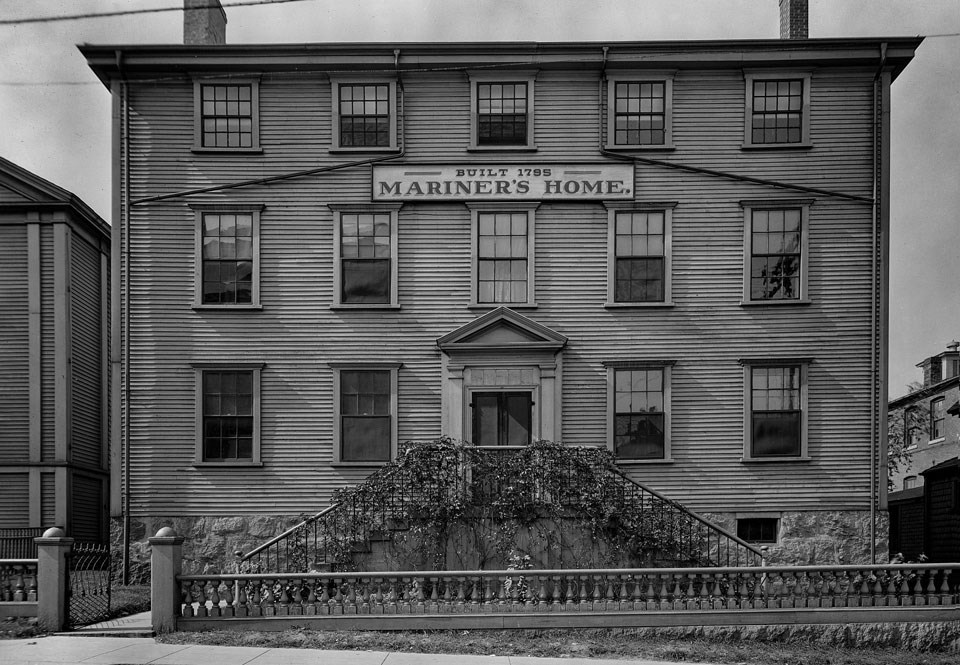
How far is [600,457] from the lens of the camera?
17859 millimetres

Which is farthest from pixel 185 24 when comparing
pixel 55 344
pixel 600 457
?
pixel 600 457

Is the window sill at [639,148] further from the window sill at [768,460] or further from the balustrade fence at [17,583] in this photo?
the balustrade fence at [17,583]

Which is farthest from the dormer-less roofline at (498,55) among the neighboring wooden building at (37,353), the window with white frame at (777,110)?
the neighboring wooden building at (37,353)

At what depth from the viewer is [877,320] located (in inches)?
820

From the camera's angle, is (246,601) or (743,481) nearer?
(246,601)

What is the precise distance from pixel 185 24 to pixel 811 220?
50.4 feet

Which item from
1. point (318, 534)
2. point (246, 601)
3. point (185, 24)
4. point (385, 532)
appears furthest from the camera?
point (185, 24)

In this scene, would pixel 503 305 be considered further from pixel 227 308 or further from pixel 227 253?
pixel 227 253

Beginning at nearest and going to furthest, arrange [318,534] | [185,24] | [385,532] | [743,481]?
[385,532], [318,534], [743,481], [185,24]

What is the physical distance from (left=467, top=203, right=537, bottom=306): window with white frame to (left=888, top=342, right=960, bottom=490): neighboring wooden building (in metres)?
26.8

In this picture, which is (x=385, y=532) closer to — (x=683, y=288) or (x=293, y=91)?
(x=683, y=288)

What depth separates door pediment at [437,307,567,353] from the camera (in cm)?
2047

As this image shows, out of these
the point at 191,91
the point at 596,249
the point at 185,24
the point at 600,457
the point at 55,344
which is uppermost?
the point at 185,24

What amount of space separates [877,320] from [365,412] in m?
11.5
